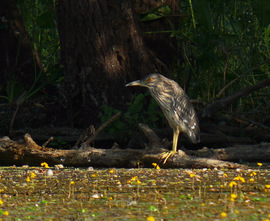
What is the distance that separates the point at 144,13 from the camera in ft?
24.3

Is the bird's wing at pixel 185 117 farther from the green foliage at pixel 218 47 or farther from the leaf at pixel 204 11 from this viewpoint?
the leaf at pixel 204 11

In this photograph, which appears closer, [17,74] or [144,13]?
[144,13]

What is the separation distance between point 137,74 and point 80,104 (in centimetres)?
88

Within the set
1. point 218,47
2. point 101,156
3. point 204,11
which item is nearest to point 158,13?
point 204,11

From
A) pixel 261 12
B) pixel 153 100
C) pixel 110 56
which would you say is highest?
pixel 261 12

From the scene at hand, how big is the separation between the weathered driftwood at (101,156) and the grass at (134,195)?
0.21 metres

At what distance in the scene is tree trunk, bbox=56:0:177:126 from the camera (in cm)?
690

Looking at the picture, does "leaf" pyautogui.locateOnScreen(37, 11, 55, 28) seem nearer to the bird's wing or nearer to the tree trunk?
the tree trunk

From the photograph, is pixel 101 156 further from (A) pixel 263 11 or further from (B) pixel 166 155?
(A) pixel 263 11

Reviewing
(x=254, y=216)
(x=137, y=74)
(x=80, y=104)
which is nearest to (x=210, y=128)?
(x=137, y=74)

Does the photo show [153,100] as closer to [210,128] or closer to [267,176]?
[210,128]

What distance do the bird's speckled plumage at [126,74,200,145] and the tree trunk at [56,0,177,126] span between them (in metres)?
0.67

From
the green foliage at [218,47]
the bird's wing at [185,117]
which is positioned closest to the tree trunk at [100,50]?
the green foliage at [218,47]

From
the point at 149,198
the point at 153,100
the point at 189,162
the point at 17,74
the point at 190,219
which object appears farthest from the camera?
the point at 17,74
